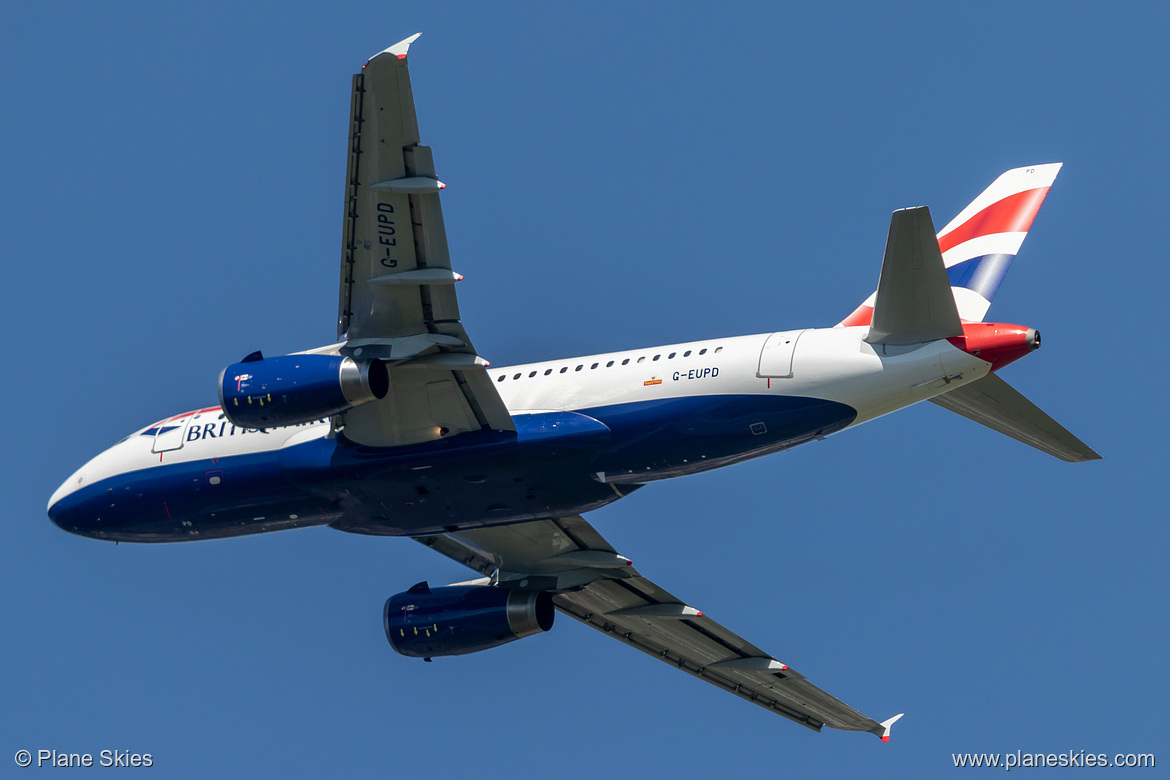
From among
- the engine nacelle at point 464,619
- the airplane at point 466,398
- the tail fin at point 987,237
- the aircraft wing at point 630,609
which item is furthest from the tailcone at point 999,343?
the engine nacelle at point 464,619

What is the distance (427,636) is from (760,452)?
9425mm

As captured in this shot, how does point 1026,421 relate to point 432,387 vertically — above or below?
below

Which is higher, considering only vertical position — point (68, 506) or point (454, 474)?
point (68, 506)

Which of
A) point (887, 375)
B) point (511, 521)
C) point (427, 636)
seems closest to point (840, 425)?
point (887, 375)

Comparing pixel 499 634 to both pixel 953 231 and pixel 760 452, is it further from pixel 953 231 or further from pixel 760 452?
pixel 953 231

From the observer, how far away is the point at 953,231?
2827 centimetres

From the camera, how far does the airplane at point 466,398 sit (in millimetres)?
24703

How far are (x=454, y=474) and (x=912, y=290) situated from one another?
8697 mm

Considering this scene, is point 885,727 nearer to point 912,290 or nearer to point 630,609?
point 630,609

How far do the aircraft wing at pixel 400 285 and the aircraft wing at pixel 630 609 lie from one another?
574 centimetres

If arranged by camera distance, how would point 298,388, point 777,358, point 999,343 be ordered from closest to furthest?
point 999,343 → point 298,388 → point 777,358

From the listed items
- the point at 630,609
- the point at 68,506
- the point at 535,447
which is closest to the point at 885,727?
the point at 630,609

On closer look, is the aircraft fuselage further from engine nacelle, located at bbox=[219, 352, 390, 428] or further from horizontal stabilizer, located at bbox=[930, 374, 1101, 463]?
engine nacelle, located at bbox=[219, 352, 390, 428]

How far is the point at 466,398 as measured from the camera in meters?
27.3
